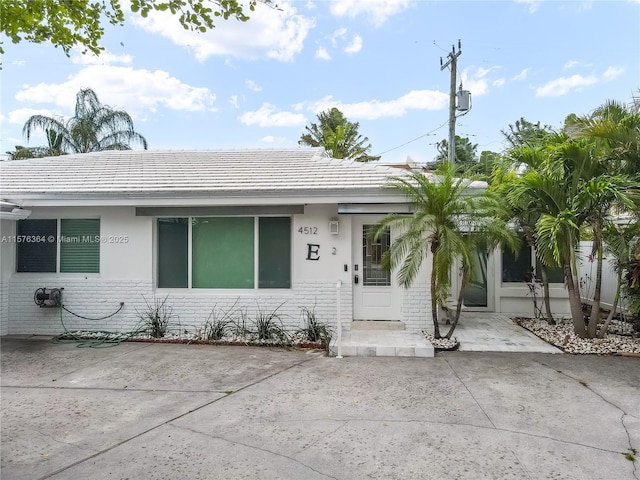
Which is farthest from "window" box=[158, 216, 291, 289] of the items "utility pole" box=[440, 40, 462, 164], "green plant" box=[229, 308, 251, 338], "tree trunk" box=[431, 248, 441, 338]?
"utility pole" box=[440, 40, 462, 164]

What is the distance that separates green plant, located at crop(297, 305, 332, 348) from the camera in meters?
7.87

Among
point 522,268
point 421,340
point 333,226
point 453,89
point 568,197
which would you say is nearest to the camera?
point 568,197

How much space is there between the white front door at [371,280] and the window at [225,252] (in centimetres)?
149

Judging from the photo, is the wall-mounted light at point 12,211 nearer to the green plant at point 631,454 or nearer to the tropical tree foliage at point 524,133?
the green plant at point 631,454

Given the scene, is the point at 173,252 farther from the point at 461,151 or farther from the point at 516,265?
the point at 461,151

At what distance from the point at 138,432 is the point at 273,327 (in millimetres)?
4207

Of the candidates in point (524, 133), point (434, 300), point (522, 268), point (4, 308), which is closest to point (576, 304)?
point (522, 268)

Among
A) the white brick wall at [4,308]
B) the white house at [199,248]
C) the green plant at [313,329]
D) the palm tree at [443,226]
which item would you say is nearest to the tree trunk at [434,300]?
the palm tree at [443,226]

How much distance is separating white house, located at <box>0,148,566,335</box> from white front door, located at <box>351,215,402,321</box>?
0.02 metres

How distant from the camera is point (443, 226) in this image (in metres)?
7.13

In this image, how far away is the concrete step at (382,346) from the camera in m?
7.09

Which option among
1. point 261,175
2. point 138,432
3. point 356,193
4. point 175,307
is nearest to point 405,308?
point 356,193

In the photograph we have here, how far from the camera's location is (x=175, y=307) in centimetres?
871

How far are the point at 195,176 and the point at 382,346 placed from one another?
5.57 m
